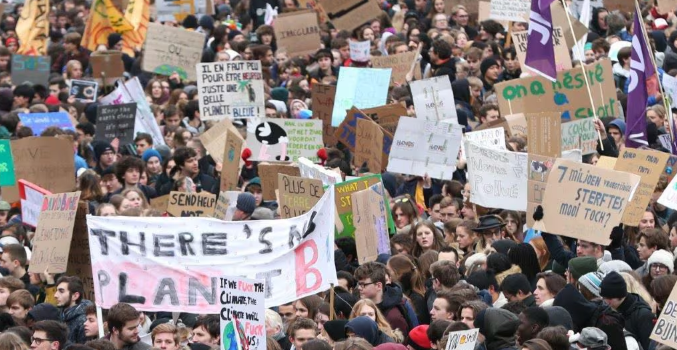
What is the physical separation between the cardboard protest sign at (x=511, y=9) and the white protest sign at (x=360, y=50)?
62.1 inches

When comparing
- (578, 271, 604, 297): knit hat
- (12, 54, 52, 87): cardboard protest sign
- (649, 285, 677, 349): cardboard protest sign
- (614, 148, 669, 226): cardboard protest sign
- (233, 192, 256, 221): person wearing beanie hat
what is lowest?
(12, 54, 52, 87): cardboard protest sign

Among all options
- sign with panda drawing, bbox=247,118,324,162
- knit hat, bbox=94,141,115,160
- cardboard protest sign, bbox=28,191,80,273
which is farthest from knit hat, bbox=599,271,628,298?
knit hat, bbox=94,141,115,160

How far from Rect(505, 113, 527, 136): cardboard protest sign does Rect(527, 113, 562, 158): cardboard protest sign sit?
1585 millimetres

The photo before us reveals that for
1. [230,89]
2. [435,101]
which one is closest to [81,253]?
[435,101]

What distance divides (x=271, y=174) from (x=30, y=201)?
2.20 meters

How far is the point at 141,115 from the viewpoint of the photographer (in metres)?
20.0

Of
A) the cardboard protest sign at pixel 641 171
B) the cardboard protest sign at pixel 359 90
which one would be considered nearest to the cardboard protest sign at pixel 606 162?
the cardboard protest sign at pixel 641 171

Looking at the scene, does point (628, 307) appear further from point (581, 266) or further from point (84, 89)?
point (84, 89)

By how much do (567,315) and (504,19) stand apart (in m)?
11.3

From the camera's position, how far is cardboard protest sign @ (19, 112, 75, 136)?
1956 cm

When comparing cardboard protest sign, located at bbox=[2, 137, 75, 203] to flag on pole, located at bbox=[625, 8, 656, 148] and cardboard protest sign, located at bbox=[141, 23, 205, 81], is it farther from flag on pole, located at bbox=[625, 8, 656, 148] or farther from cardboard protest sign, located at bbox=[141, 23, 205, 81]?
cardboard protest sign, located at bbox=[141, 23, 205, 81]

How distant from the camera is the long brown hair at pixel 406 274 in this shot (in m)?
12.1

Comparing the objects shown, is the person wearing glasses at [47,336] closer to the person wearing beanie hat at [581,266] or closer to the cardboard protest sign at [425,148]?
the person wearing beanie hat at [581,266]

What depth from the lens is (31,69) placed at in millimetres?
23266
